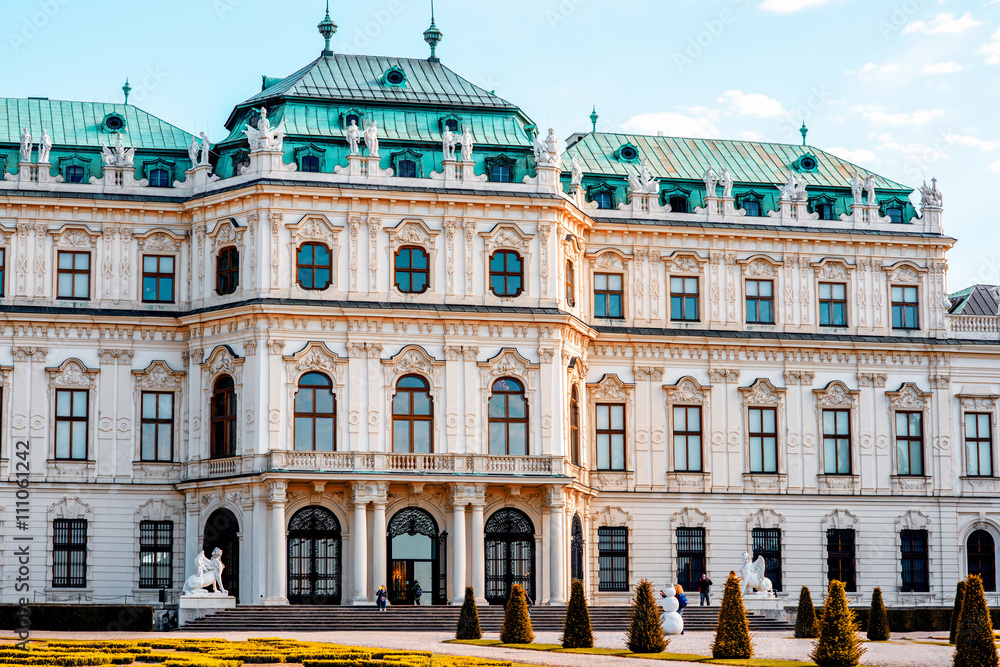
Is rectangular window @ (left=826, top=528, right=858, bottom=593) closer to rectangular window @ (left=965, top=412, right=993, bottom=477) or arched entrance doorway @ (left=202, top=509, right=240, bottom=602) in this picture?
rectangular window @ (left=965, top=412, right=993, bottom=477)

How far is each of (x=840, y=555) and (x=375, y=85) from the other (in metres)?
23.8

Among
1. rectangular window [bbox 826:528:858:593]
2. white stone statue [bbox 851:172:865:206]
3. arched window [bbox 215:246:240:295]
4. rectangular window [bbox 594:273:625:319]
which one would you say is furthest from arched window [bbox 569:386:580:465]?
white stone statue [bbox 851:172:865:206]

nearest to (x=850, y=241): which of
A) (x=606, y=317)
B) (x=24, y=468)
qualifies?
(x=606, y=317)

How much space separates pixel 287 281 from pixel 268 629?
12.1 m

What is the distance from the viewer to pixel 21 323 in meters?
56.3

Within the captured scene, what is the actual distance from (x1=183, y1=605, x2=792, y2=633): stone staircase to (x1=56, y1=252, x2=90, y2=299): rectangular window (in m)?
13.2

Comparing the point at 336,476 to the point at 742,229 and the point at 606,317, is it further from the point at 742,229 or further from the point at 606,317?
the point at 742,229

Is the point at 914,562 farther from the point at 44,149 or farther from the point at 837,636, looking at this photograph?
the point at 44,149

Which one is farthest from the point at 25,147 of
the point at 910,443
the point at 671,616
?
the point at 910,443

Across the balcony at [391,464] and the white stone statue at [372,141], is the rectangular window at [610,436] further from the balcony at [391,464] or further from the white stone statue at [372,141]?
the white stone statue at [372,141]

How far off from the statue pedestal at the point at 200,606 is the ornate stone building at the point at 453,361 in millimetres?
2261

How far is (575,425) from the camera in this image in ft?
190

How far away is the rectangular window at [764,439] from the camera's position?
60.6m

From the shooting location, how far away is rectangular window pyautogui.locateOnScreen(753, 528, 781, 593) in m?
60.0
